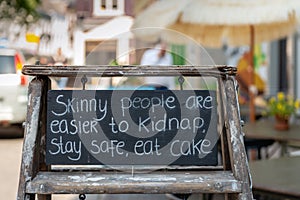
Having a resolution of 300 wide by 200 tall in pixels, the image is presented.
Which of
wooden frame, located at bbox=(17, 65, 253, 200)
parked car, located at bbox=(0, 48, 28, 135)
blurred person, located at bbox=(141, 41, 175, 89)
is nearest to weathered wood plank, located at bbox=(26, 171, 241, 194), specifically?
wooden frame, located at bbox=(17, 65, 253, 200)

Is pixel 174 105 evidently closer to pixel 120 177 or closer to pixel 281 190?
pixel 120 177

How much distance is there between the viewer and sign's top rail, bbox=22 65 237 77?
6.59 feet

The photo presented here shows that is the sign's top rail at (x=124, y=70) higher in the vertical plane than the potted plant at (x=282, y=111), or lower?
higher

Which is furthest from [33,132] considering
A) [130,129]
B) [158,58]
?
[158,58]

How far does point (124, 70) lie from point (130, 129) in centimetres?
22

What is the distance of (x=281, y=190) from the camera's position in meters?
2.97

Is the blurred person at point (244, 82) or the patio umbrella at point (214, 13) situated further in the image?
the blurred person at point (244, 82)

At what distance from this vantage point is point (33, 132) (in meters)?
2.00

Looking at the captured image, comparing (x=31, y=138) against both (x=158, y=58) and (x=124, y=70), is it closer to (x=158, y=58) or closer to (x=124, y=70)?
(x=124, y=70)

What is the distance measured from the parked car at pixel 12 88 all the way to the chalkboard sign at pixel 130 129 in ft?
3.56

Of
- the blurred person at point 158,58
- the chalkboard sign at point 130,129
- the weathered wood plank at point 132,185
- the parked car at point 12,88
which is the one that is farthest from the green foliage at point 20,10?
the weathered wood plank at point 132,185

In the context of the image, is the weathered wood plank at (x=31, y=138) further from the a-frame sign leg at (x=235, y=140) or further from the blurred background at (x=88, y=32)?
the a-frame sign leg at (x=235, y=140)

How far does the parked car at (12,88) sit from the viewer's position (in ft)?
11.1

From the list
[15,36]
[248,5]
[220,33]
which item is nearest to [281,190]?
[15,36]
